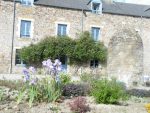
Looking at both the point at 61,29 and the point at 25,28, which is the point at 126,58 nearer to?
the point at 25,28

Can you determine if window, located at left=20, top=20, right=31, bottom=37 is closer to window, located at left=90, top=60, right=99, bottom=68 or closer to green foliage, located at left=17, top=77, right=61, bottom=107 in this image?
window, located at left=90, top=60, right=99, bottom=68

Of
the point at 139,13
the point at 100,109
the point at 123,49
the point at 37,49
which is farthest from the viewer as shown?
the point at 139,13

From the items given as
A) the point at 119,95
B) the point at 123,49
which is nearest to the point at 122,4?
the point at 123,49

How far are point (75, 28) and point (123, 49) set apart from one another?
77.9ft

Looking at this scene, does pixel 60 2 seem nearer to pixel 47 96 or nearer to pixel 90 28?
pixel 90 28

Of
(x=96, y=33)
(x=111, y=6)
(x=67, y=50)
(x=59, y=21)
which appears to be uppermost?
(x=111, y=6)

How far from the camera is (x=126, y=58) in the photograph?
15.5 meters

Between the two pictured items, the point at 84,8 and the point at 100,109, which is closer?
the point at 100,109

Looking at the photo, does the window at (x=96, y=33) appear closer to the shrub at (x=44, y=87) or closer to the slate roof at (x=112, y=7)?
the slate roof at (x=112, y=7)

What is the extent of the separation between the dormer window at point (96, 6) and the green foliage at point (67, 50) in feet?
11.2

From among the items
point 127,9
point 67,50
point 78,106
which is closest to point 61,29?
point 67,50

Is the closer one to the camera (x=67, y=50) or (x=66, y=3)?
(x=67, y=50)

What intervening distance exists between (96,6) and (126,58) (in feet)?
87.1

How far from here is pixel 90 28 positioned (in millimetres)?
40094
